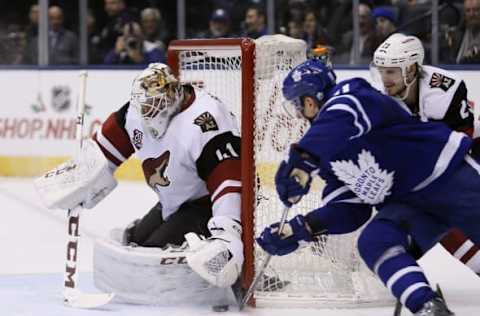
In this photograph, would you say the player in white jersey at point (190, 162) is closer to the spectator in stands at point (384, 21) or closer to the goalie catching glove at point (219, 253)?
the goalie catching glove at point (219, 253)

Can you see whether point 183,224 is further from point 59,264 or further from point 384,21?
point 384,21

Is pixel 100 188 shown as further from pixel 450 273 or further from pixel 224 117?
pixel 450 273

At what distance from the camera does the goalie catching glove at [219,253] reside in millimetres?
3547

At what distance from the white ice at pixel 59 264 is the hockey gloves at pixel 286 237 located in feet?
1.01

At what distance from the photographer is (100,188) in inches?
156

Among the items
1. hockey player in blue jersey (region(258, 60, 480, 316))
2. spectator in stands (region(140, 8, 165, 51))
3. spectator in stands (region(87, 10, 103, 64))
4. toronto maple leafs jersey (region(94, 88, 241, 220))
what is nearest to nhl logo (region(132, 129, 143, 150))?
toronto maple leafs jersey (region(94, 88, 241, 220))

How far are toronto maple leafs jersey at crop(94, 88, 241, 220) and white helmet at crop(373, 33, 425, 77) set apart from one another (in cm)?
52

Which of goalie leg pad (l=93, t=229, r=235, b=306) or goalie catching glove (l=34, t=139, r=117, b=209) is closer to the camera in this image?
goalie leg pad (l=93, t=229, r=235, b=306)

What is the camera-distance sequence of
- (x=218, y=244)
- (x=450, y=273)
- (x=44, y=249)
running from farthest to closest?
(x=44, y=249) → (x=450, y=273) → (x=218, y=244)

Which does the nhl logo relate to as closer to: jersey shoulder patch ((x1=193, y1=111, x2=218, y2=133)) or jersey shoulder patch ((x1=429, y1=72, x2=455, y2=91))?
jersey shoulder patch ((x1=193, y1=111, x2=218, y2=133))

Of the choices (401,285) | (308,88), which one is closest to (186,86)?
(308,88)

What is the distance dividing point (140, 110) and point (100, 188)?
402mm

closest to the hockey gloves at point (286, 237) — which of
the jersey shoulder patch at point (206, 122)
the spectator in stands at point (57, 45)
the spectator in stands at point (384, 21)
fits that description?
the jersey shoulder patch at point (206, 122)

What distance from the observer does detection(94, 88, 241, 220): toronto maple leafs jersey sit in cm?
371
